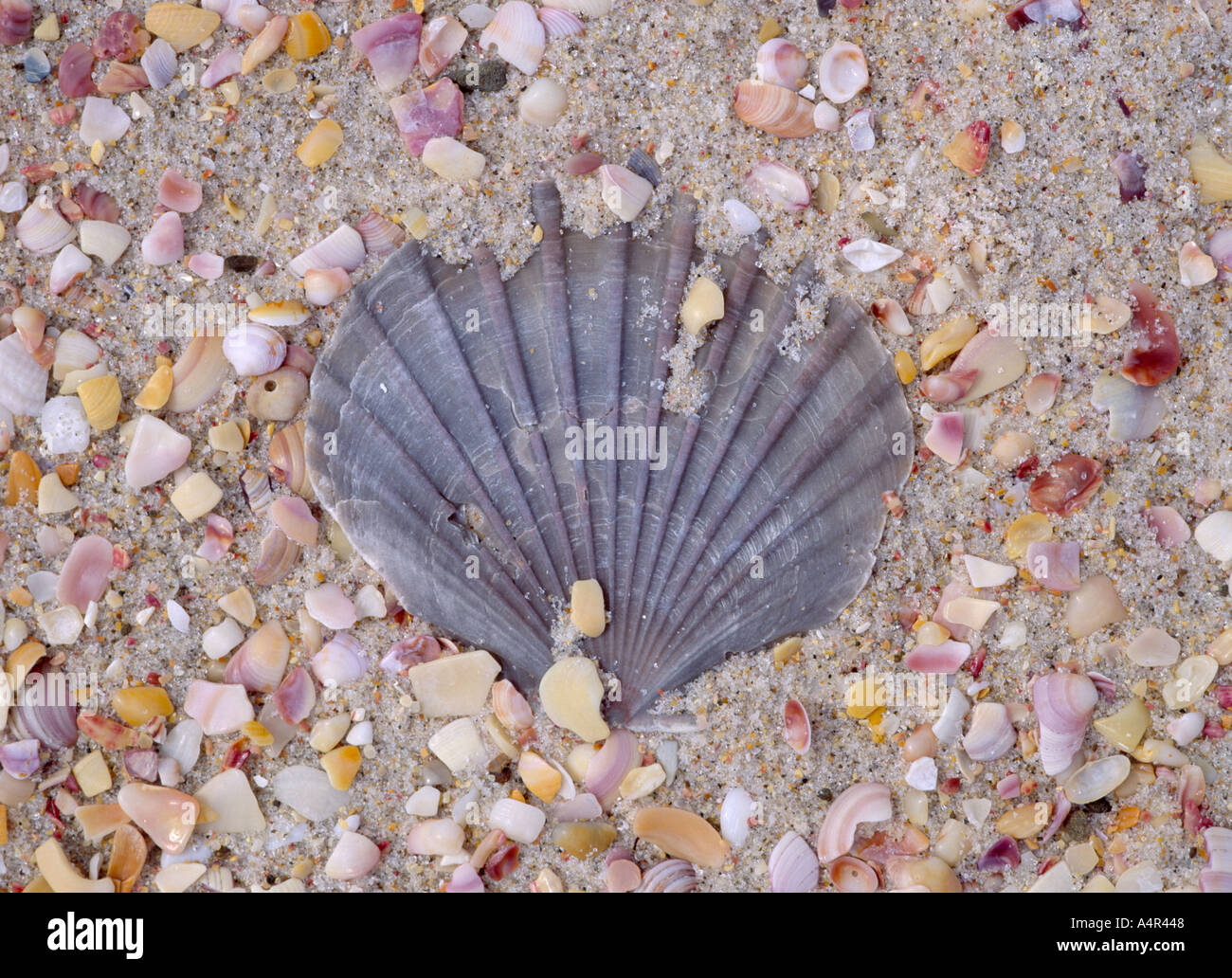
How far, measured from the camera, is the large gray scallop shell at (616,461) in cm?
182

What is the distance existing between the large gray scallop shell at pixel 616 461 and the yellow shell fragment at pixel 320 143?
27 cm

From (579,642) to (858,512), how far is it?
1.84ft

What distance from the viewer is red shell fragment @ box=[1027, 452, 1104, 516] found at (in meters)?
1.83

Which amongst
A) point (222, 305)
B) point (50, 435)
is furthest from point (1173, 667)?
point (50, 435)

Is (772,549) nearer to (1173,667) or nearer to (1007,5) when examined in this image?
(1173,667)

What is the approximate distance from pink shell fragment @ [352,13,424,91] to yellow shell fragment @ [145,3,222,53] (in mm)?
280

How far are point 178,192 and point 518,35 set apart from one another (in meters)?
0.70

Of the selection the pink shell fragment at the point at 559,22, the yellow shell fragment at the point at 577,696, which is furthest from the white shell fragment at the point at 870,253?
the yellow shell fragment at the point at 577,696

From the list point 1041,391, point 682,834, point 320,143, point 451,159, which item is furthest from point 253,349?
point 1041,391

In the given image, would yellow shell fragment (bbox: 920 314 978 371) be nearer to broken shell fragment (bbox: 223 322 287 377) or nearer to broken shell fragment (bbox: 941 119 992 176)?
broken shell fragment (bbox: 941 119 992 176)

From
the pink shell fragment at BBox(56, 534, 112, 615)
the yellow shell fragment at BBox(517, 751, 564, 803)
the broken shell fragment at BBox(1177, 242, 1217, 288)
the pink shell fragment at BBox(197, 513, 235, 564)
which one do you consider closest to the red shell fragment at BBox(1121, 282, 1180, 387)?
the broken shell fragment at BBox(1177, 242, 1217, 288)

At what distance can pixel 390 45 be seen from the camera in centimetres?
189

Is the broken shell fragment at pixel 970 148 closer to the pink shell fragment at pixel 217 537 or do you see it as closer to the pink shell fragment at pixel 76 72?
the pink shell fragment at pixel 217 537

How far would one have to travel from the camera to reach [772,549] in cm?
184
